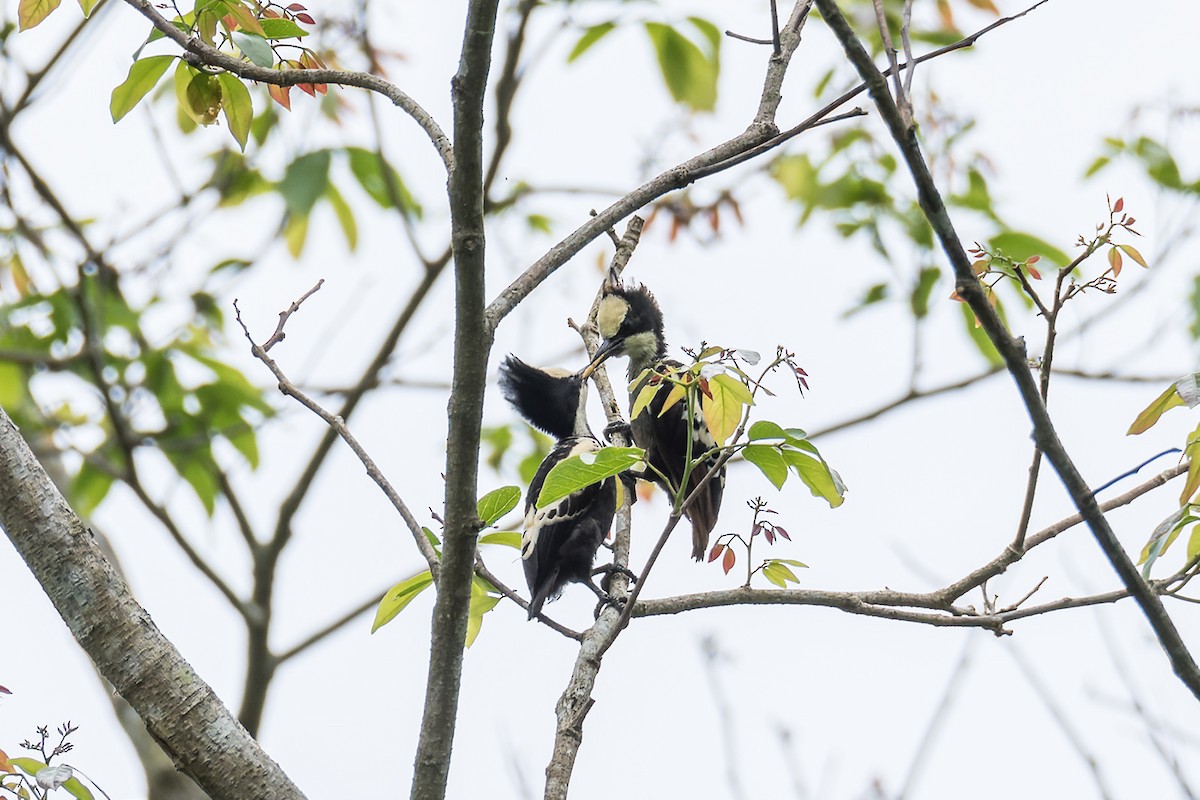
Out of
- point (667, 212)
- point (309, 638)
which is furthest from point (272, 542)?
point (667, 212)

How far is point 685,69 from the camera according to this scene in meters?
3.96

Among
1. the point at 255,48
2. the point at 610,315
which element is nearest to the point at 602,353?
the point at 610,315

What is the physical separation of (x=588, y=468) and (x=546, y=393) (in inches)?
96.3

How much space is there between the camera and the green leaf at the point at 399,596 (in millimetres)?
2322

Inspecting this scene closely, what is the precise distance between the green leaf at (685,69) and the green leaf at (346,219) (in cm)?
165

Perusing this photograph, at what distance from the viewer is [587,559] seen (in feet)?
12.3

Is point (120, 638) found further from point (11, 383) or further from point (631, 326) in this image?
point (11, 383)

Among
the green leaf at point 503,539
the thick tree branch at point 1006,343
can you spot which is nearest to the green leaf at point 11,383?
the green leaf at point 503,539

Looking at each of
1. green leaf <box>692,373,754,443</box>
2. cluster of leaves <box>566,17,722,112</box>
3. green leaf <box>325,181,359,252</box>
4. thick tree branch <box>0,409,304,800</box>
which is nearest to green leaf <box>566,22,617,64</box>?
cluster of leaves <box>566,17,722,112</box>

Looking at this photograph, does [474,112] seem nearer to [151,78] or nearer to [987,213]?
[151,78]

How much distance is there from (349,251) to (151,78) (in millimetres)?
2984

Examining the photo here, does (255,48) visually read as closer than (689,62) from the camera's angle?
Yes

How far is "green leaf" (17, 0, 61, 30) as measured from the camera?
6.67 ft

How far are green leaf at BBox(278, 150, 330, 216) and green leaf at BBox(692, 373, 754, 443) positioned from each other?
112 inches
